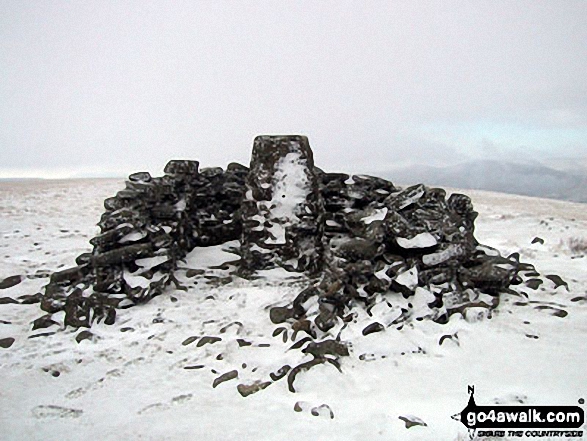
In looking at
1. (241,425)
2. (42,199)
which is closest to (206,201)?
(241,425)

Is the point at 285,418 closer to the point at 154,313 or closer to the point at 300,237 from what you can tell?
the point at 154,313

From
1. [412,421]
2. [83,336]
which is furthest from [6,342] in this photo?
[412,421]

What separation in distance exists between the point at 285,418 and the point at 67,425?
104 inches

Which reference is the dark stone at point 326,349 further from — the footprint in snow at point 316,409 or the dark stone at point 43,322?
the dark stone at point 43,322

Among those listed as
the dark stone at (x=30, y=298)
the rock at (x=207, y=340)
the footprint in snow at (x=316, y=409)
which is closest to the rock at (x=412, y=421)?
the footprint in snow at (x=316, y=409)

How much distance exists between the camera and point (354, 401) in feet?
18.0

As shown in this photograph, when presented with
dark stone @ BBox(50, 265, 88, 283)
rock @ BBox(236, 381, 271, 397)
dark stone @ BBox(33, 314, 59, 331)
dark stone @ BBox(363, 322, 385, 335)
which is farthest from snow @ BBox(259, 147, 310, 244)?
rock @ BBox(236, 381, 271, 397)

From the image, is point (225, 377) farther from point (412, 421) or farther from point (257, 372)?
point (412, 421)

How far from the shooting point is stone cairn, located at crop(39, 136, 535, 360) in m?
8.28

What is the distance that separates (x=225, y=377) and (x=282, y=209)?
18.4 feet

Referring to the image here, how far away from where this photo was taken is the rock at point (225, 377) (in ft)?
19.8

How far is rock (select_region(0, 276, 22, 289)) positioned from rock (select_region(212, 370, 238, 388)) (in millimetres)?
7292

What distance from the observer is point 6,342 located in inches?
295

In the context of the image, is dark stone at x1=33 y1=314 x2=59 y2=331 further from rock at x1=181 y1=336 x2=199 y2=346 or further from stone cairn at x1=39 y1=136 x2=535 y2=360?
rock at x1=181 y1=336 x2=199 y2=346
